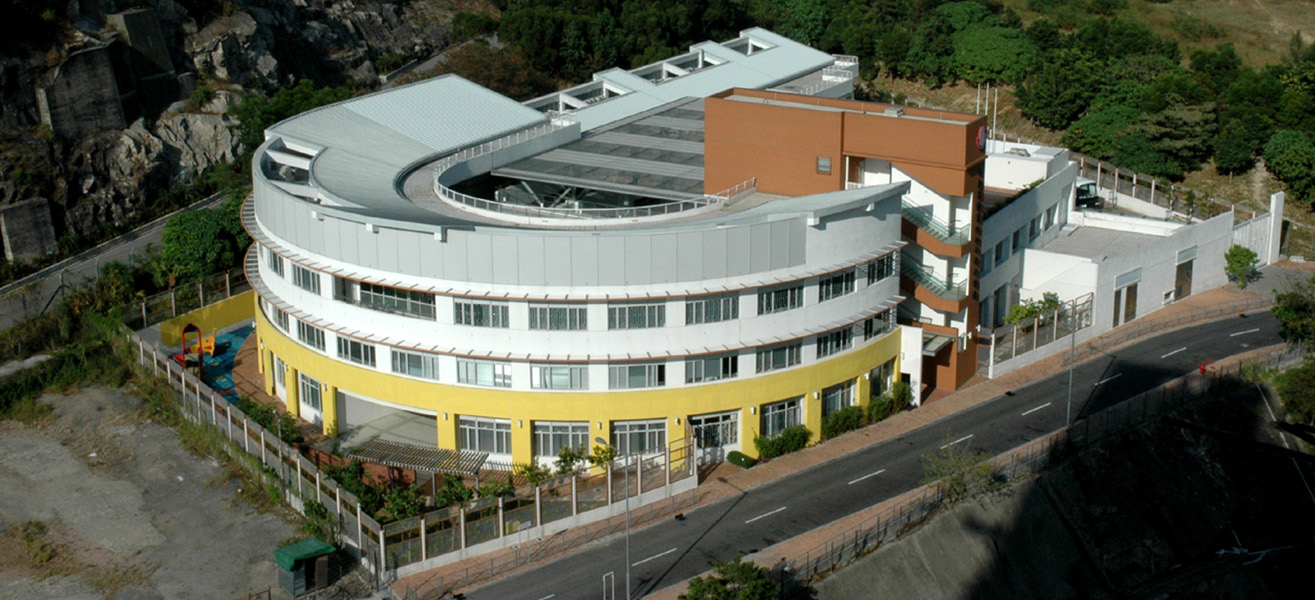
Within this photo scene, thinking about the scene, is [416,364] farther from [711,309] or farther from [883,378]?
[883,378]

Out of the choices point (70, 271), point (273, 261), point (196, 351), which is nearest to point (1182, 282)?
point (273, 261)

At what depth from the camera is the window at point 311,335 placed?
2625 inches

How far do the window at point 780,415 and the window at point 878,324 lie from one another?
4.89 metres

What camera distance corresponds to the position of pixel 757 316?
6294 cm

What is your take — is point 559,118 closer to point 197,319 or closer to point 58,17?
point 197,319

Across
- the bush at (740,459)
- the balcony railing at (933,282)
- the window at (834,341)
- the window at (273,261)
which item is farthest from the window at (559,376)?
the balcony railing at (933,282)

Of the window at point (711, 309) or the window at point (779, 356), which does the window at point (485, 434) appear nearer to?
the window at point (711, 309)

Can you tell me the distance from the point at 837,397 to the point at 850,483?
5.69 metres

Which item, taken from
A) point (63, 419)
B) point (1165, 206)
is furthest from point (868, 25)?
point (63, 419)

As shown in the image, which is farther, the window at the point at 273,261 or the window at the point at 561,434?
the window at the point at 273,261

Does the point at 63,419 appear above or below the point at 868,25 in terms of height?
below

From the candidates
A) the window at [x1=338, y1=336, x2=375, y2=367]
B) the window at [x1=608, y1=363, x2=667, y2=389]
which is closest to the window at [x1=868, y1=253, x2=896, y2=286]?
the window at [x1=608, y1=363, x2=667, y2=389]

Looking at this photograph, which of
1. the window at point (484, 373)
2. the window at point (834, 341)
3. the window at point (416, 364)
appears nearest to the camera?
the window at point (484, 373)

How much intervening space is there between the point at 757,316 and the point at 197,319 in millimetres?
34488
